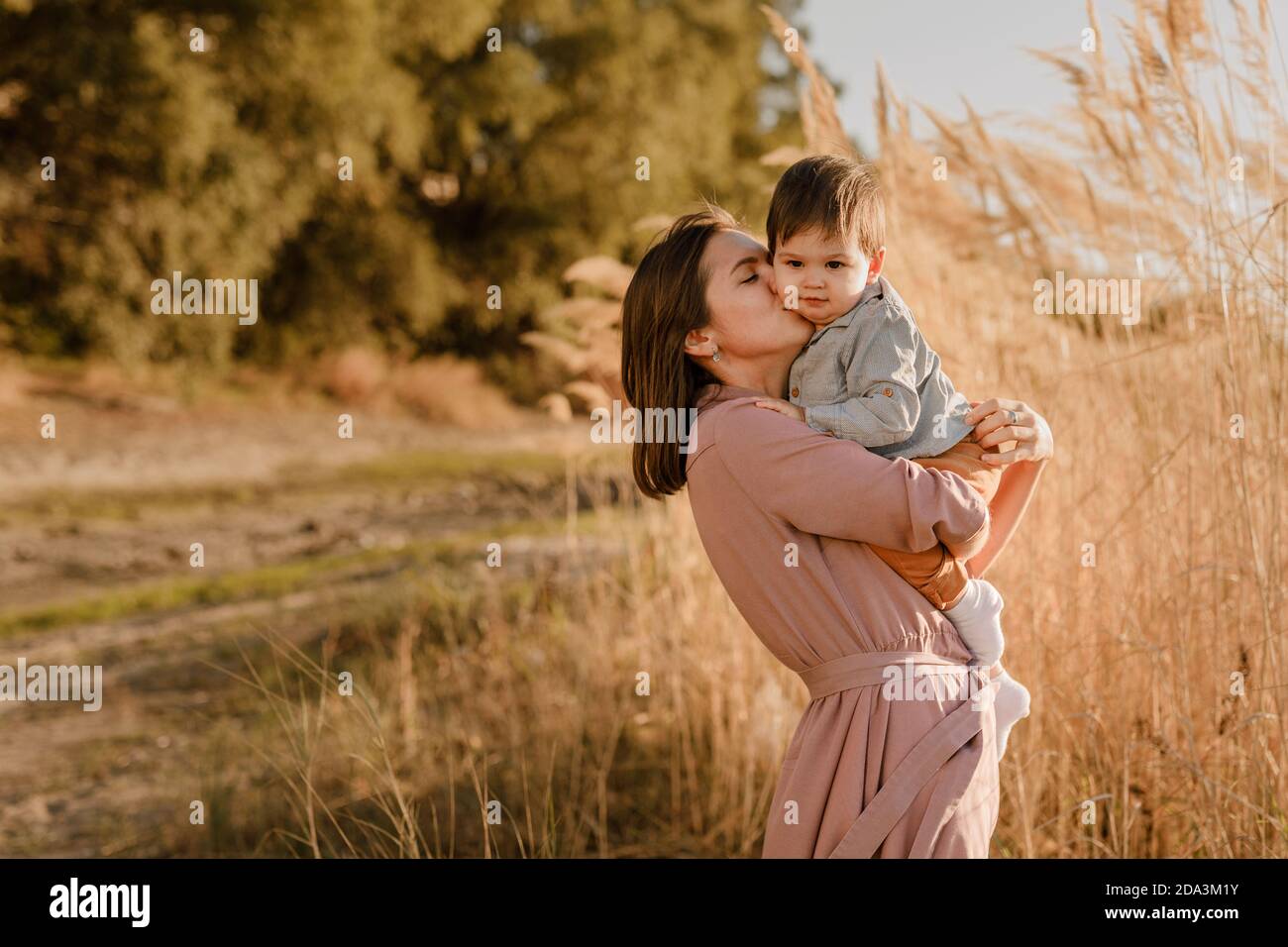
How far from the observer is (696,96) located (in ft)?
60.8

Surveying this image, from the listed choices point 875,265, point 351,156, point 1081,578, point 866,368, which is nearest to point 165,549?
point 351,156

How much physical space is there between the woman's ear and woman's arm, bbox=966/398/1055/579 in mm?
436

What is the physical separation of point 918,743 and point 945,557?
285mm

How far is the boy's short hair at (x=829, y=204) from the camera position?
182 cm

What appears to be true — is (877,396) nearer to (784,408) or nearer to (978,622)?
(784,408)

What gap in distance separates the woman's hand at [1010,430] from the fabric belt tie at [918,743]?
347mm

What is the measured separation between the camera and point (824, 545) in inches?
70.8

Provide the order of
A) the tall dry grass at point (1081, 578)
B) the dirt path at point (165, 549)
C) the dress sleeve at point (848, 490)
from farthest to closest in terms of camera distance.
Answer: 1. the dirt path at point (165, 549)
2. the tall dry grass at point (1081, 578)
3. the dress sleeve at point (848, 490)

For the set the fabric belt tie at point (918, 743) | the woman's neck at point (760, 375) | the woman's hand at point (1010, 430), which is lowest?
the fabric belt tie at point (918, 743)

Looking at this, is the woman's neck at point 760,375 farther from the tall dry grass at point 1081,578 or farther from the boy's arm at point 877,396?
the tall dry grass at point 1081,578

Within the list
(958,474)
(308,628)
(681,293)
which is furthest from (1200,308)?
(308,628)

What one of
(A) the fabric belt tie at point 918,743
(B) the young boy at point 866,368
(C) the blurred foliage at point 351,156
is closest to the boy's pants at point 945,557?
(B) the young boy at point 866,368

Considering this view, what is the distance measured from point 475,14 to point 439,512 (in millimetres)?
7849

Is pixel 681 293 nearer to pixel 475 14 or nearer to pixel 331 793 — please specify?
pixel 331 793
